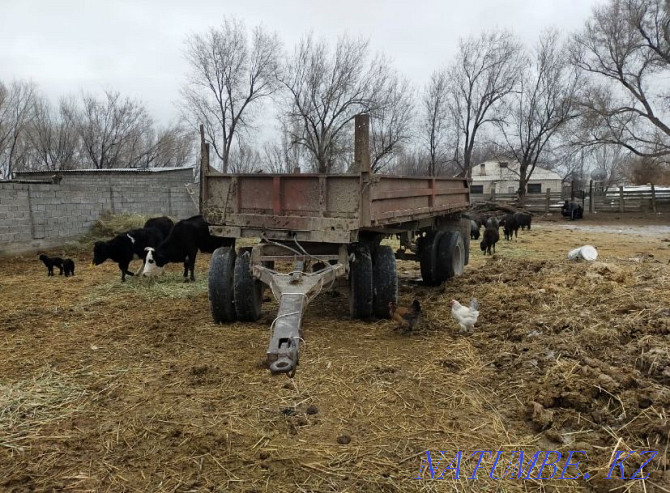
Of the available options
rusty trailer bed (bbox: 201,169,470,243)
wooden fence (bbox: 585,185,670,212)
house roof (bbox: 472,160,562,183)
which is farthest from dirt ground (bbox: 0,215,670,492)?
house roof (bbox: 472,160,562,183)

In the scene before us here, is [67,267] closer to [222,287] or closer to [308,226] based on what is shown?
[222,287]

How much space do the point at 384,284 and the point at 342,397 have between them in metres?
2.37

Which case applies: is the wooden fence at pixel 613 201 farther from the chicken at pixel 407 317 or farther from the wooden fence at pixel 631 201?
the chicken at pixel 407 317

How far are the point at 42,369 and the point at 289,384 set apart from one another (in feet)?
8.23

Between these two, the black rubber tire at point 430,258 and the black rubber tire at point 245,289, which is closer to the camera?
the black rubber tire at point 245,289

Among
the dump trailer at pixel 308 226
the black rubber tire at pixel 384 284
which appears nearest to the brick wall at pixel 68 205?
the dump trailer at pixel 308 226

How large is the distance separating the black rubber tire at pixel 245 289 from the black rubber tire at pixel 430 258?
11.8 feet

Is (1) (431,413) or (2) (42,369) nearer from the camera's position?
(1) (431,413)

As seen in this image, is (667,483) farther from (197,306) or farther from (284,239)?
(197,306)

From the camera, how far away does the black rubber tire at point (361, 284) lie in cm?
588

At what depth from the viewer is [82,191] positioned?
15188 millimetres

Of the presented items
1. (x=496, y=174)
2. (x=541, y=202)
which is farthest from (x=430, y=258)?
(x=496, y=174)

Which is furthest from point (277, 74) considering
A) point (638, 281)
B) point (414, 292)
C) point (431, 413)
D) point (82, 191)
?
point (431, 413)

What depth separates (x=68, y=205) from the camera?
14586 mm
